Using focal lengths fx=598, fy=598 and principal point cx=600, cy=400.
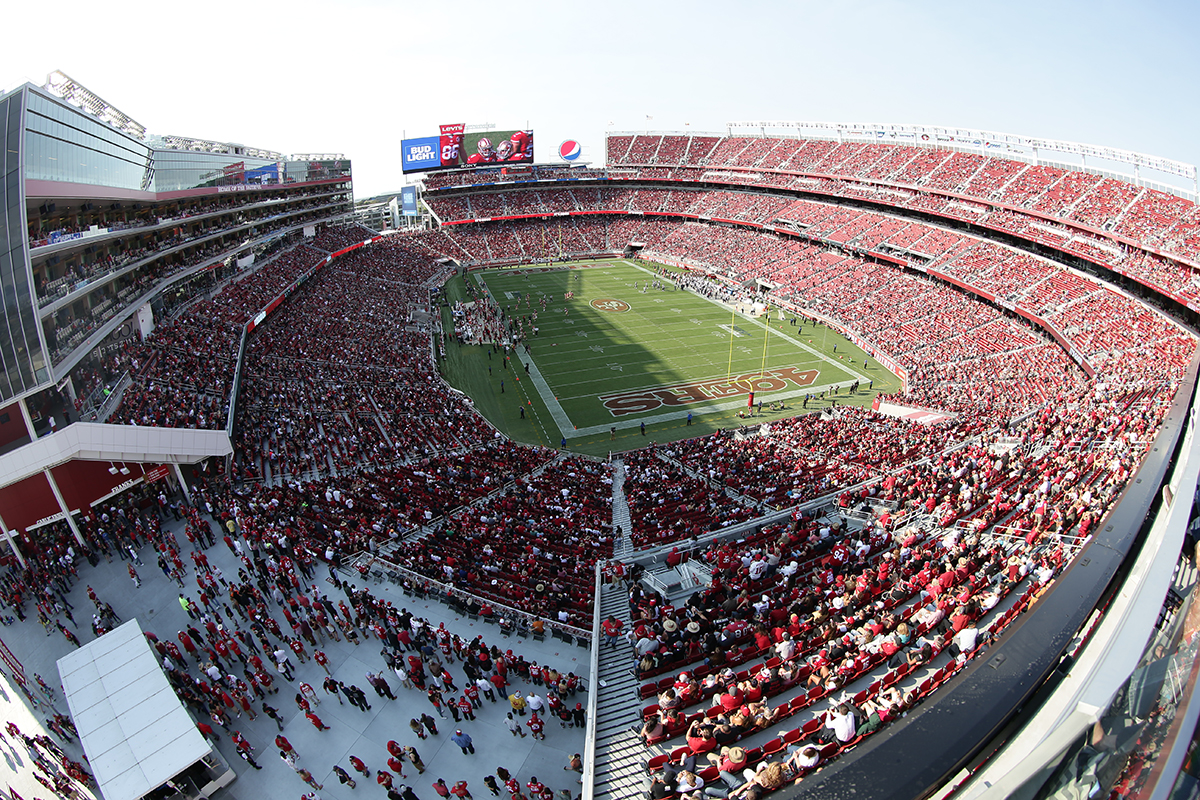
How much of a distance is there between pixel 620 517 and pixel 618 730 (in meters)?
11.0

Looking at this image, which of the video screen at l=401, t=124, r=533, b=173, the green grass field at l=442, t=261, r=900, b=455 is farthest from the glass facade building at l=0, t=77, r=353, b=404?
the video screen at l=401, t=124, r=533, b=173

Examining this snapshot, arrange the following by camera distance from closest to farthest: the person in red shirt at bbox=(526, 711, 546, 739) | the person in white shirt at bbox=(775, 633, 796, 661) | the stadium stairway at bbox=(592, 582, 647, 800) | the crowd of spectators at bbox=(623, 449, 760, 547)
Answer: the stadium stairway at bbox=(592, 582, 647, 800) < the person in white shirt at bbox=(775, 633, 796, 661) < the person in red shirt at bbox=(526, 711, 546, 739) < the crowd of spectators at bbox=(623, 449, 760, 547)

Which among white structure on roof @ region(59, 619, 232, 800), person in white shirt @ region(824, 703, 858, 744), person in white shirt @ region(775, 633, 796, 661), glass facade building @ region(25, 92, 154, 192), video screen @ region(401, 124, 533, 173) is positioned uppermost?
video screen @ region(401, 124, 533, 173)

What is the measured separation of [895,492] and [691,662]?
32.1 ft

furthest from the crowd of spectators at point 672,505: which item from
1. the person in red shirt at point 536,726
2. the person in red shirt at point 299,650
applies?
the person in red shirt at point 299,650

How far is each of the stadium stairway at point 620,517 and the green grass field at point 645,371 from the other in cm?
341

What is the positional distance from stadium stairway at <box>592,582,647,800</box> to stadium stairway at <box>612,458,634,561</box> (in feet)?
14.3

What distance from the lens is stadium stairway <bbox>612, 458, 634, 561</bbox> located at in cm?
1802

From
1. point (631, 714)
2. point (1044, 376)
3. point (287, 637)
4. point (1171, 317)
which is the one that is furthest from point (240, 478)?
point (1171, 317)

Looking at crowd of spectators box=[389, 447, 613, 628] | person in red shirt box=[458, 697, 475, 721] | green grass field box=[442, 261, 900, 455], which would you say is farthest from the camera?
green grass field box=[442, 261, 900, 455]

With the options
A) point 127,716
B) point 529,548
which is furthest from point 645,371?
point 127,716

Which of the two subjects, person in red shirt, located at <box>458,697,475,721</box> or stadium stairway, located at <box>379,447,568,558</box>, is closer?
person in red shirt, located at <box>458,697,475,721</box>

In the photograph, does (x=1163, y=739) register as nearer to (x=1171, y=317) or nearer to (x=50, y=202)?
(x=50, y=202)

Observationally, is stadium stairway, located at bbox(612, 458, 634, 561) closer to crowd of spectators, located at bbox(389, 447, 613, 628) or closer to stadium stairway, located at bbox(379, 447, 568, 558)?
crowd of spectators, located at bbox(389, 447, 613, 628)
